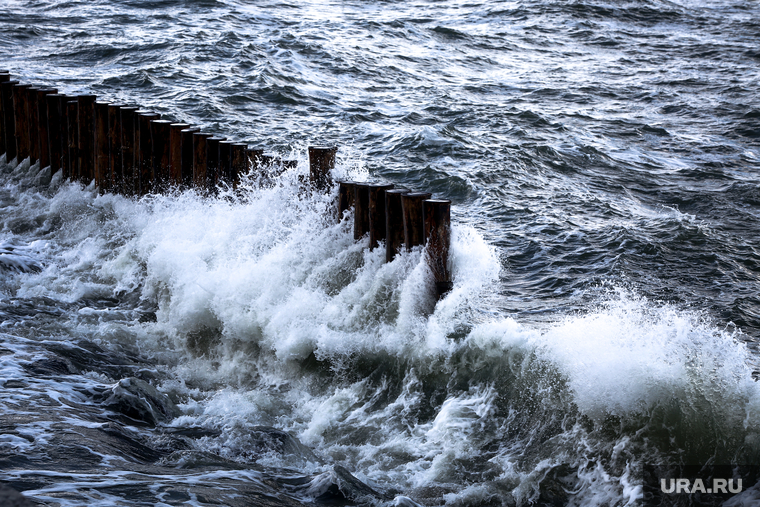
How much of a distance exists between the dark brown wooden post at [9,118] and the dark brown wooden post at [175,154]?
125 inches

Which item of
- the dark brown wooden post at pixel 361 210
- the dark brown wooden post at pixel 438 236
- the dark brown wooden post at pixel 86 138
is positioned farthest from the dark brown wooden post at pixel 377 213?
the dark brown wooden post at pixel 86 138

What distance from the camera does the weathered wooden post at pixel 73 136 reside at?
8570 millimetres

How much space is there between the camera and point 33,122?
9.13 meters

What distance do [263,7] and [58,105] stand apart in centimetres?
1313

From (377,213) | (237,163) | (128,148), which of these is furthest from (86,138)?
(377,213)

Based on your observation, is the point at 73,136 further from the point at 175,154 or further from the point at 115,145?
the point at 175,154

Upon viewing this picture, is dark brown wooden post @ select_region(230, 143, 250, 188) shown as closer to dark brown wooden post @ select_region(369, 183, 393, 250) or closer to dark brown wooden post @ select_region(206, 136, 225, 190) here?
dark brown wooden post @ select_region(206, 136, 225, 190)

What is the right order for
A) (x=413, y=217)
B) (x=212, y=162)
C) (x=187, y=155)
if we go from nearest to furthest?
(x=413, y=217) < (x=212, y=162) < (x=187, y=155)

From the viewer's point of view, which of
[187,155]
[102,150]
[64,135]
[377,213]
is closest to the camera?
[377,213]

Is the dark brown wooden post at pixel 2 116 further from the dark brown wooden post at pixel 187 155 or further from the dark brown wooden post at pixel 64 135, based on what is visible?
the dark brown wooden post at pixel 187 155

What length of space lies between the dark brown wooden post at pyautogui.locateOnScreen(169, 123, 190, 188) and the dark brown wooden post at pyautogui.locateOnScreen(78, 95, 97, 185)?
1478mm

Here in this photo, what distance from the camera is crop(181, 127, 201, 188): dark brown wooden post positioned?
24.3 feet

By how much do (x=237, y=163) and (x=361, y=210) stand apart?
1827 mm

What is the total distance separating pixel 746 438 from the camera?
404cm
